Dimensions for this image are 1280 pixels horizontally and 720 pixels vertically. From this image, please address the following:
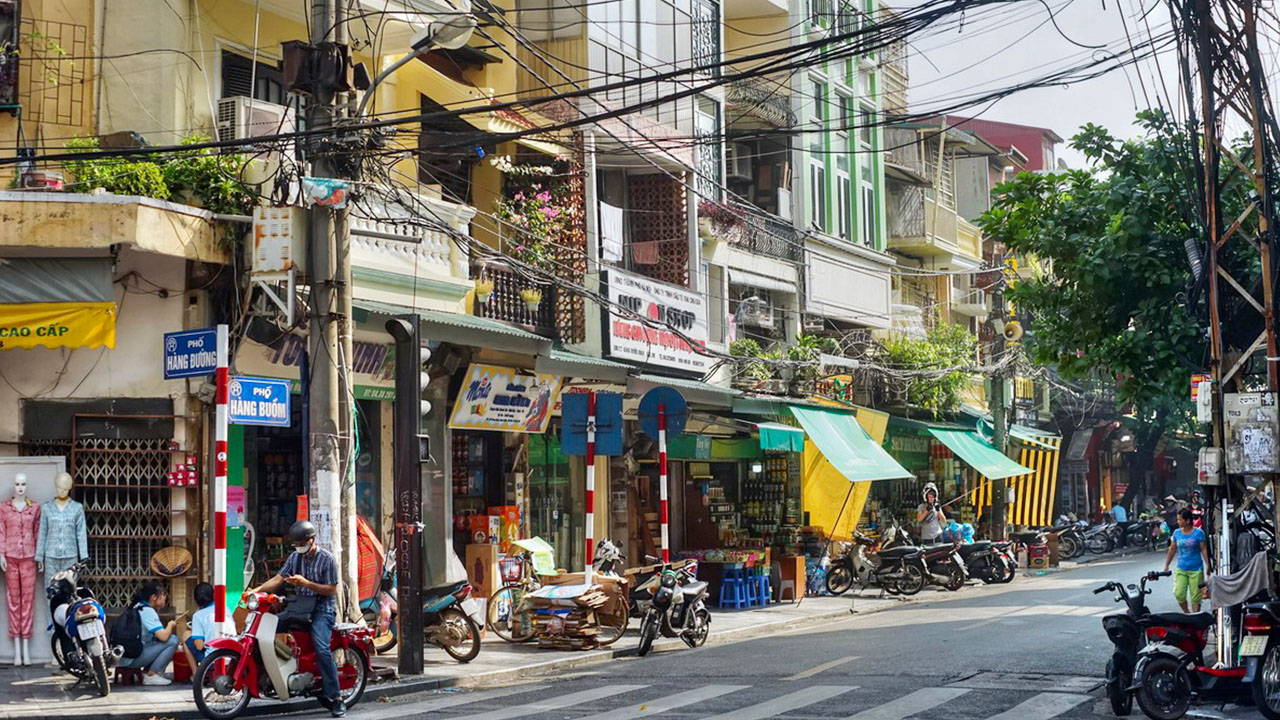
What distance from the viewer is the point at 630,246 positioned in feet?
80.3

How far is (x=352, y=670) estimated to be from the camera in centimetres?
1234

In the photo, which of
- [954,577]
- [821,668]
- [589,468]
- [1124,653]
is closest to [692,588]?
[589,468]

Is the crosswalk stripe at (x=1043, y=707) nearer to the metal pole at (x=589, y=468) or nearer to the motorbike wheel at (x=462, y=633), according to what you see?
the motorbike wheel at (x=462, y=633)

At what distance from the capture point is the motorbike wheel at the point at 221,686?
11.4m

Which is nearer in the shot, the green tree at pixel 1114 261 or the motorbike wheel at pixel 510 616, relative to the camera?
the green tree at pixel 1114 261

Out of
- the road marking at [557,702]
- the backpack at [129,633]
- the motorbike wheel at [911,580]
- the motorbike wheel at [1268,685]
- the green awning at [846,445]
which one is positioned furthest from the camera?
the motorbike wheel at [911,580]

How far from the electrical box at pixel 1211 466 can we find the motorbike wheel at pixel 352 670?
7.65m

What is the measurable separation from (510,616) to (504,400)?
3.64 metres

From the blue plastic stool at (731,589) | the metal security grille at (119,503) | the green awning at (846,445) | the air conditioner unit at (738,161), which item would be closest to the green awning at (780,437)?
the green awning at (846,445)

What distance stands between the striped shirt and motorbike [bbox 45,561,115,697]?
2123 millimetres

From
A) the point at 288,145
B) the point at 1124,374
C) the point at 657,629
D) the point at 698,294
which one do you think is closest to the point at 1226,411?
the point at 1124,374

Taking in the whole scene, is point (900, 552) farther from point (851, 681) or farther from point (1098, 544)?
point (1098, 544)

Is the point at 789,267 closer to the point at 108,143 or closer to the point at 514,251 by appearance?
the point at 514,251

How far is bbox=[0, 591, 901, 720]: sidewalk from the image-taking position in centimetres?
1198
